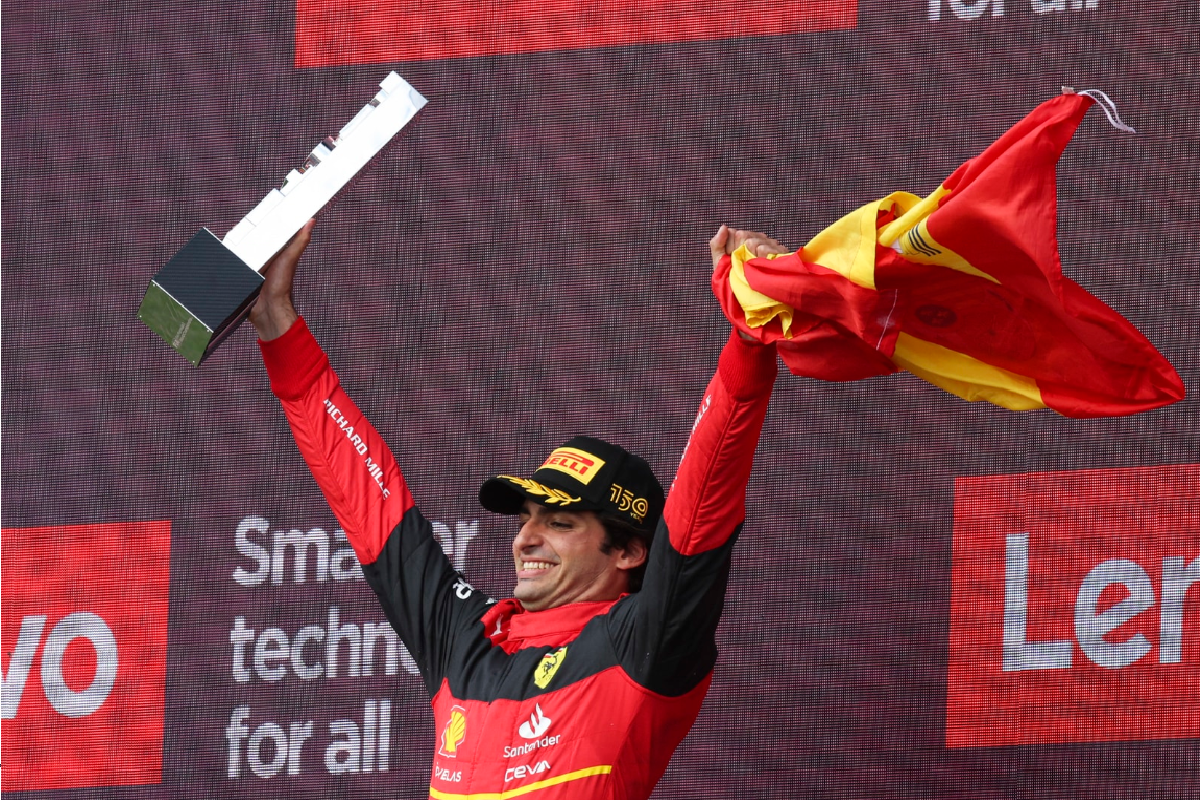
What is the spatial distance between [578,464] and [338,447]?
0.90 feet

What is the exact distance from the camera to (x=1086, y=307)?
1605mm

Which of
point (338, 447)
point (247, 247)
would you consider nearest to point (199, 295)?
point (247, 247)

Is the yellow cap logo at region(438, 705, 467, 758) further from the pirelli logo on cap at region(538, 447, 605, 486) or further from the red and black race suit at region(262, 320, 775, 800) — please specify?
the pirelli logo on cap at region(538, 447, 605, 486)

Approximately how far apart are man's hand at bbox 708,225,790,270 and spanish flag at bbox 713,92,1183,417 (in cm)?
3

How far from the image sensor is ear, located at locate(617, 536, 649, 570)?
2010mm

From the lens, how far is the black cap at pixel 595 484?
1.97 m

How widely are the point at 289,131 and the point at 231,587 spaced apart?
60 cm

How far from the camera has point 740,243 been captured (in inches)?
69.8

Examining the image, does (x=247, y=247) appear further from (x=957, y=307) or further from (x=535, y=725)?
(x=957, y=307)

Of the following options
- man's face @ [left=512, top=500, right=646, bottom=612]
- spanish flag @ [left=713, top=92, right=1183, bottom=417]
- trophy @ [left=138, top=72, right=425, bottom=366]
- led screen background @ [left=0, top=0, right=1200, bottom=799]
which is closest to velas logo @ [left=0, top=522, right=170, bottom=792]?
led screen background @ [left=0, top=0, right=1200, bottom=799]

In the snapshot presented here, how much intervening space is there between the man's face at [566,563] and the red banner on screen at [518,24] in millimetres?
703

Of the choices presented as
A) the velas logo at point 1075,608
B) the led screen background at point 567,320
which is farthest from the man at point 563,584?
the velas logo at point 1075,608

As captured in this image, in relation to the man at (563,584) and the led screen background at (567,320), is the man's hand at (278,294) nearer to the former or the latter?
the man at (563,584)

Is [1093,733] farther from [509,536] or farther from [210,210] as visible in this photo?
[210,210]
